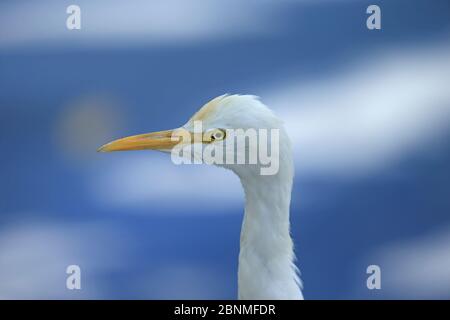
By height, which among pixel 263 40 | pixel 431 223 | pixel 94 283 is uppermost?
pixel 263 40

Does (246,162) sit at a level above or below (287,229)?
above

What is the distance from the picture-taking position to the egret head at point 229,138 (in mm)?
1106

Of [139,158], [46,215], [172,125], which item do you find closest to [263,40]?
[172,125]

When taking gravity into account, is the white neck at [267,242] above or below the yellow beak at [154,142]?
below

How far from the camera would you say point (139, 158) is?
5.13 ft

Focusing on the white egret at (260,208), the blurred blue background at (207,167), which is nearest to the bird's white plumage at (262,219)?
the white egret at (260,208)

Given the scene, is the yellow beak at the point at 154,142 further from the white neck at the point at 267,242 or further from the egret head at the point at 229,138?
the white neck at the point at 267,242

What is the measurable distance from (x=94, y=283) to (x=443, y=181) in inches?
31.3

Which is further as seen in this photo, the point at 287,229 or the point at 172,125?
the point at 172,125

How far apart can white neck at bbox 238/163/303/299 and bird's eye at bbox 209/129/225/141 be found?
0.08 metres

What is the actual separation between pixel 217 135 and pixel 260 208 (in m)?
0.14

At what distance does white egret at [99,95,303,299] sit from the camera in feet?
3.66

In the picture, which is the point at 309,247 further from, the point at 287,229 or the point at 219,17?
the point at 219,17

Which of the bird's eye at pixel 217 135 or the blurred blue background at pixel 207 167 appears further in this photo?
the blurred blue background at pixel 207 167
